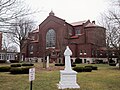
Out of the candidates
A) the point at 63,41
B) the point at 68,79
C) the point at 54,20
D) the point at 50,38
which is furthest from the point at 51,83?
the point at 54,20

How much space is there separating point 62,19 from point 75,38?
7549 mm

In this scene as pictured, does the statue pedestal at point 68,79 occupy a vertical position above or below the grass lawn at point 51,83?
above

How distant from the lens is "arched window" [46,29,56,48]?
6604cm

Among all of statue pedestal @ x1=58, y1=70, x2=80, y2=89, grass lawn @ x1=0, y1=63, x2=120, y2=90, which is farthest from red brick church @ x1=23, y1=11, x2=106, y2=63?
statue pedestal @ x1=58, y1=70, x2=80, y2=89

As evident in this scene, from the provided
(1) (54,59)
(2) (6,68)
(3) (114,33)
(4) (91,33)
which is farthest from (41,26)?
(2) (6,68)

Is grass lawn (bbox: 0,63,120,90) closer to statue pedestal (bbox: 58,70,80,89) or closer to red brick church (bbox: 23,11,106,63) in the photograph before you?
statue pedestal (bbox: 58,70,80,89)

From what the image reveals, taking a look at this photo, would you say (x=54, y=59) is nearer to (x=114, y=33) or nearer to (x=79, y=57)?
(x=79, y=57)

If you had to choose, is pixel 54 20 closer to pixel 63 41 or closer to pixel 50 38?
pixel 50 38

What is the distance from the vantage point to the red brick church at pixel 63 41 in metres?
59.2

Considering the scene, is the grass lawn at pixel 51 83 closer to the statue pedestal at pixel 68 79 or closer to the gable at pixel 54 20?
the statue pedestal at pixel 68 79

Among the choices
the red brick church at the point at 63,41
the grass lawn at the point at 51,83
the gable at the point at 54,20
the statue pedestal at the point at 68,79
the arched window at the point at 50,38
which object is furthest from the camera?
the arched window at the point at 50,38

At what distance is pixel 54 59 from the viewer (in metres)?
62.5

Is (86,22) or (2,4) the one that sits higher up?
(86,22)

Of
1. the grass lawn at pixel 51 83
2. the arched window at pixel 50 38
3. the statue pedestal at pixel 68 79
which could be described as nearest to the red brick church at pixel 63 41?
the arched window at pixel 50 38
